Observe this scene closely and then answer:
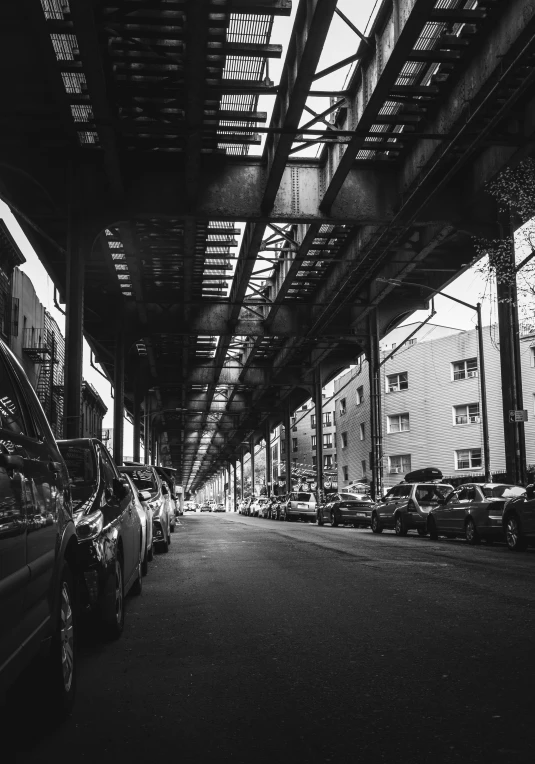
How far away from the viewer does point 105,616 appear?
718cm

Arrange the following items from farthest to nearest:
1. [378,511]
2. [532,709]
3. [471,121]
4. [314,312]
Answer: [314,312]
[378,511]
[471,121]
[532,709]

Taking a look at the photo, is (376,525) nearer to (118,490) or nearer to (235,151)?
(235,151)

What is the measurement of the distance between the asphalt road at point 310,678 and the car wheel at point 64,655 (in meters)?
0.15

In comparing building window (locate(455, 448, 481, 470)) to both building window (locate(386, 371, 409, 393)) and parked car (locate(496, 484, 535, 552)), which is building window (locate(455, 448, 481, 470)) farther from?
parked car (locate(496, 484, 535, 552))

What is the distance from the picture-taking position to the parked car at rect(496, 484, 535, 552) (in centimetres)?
1738

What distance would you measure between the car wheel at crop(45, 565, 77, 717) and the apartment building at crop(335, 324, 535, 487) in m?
40.4

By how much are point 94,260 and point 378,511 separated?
40.4 feet

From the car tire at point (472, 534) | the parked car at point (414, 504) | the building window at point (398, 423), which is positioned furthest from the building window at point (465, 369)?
the car tire at point (472, 534)

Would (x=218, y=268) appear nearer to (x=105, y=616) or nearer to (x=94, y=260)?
(x=94, y=260)

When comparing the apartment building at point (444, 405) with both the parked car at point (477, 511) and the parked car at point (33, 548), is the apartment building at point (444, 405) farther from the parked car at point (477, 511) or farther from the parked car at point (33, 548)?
the parked car at point (33, 548)

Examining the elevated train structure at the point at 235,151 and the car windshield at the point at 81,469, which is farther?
the elevated train structure at the point at 235,151

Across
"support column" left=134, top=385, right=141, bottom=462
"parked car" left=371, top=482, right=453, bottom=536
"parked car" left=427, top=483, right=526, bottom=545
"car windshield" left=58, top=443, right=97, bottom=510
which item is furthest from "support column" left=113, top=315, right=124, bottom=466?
"car windshield" left=58, top=443, right=97, bottom=510

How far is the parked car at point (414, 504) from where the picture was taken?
26.3 m

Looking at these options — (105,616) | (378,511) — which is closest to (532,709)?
(105,616)
